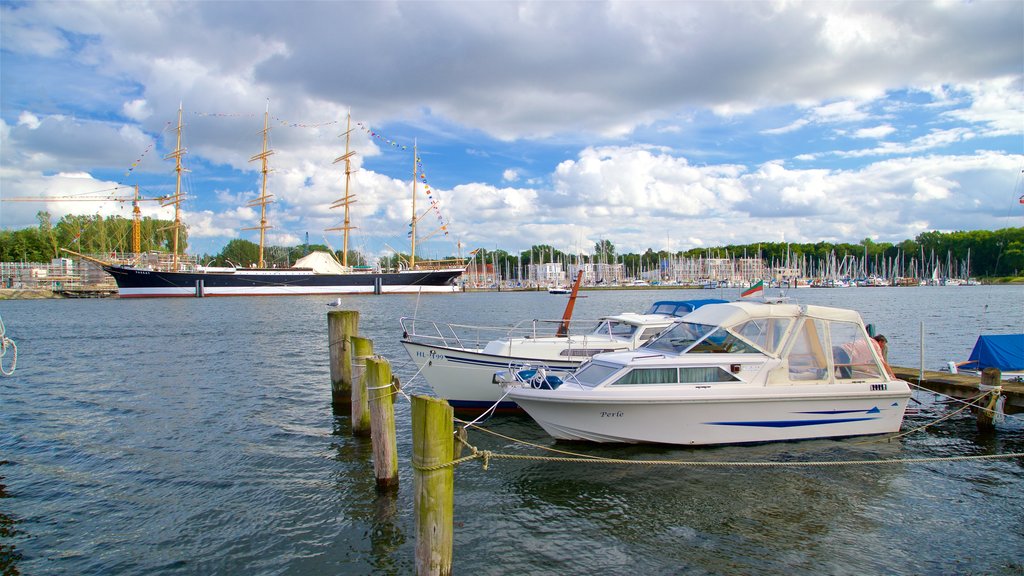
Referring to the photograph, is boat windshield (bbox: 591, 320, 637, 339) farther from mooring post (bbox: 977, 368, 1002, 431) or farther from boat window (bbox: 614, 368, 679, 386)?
mooring post (bbox: 977, 368, 1002, 431)

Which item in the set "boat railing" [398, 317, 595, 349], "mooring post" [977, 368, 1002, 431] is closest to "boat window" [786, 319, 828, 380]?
"mooring post" [977, 368, 1002, 431]

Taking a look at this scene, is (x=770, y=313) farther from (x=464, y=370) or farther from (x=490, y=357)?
(x=464, y=370)

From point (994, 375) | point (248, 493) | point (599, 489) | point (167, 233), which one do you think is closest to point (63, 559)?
point (248, 493)

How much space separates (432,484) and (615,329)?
1227 cm

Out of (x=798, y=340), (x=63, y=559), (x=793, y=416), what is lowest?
(x=63, y=559)

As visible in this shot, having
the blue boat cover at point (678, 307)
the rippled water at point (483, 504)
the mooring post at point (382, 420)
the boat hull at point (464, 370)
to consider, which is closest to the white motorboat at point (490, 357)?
the boat hull at point (464, 370)

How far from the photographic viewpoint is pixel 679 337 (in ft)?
44.8

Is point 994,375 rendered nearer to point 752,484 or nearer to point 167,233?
point 752,484

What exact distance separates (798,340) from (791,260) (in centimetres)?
16692

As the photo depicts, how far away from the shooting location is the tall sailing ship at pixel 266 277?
97.3 m

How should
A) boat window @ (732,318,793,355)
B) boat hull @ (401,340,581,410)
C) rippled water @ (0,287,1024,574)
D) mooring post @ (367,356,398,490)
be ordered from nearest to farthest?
rippled water @ (0,287,1024,574) → mooring post @ (367,356,398,490) → boat window @ (732,318,793,355) → boat hull @ (401,340,581,410)

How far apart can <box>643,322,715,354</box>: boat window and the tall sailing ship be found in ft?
284

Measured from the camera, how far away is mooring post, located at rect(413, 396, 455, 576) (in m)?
6.67

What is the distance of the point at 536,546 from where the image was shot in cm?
880
